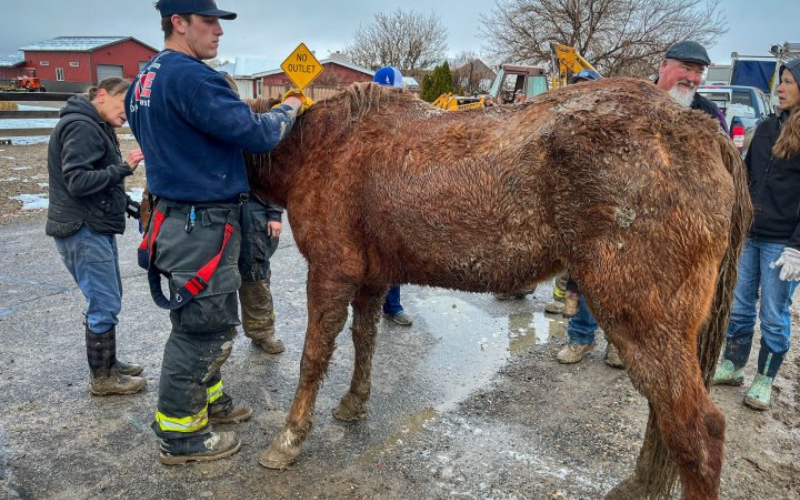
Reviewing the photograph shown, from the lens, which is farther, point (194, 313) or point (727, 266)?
point (194, 313)

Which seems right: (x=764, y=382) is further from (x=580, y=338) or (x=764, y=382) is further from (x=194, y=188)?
(x=194, y=188)

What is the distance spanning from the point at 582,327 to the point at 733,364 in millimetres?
1142

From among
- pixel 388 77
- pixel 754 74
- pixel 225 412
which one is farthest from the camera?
pixel 754 74

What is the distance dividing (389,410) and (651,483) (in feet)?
5.37

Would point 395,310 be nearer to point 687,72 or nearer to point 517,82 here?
Result: point 687,72

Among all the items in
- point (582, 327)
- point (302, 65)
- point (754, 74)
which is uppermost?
point (754, 74)

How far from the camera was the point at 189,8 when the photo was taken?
2482 millimetres

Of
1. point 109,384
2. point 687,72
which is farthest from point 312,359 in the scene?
point 687,72

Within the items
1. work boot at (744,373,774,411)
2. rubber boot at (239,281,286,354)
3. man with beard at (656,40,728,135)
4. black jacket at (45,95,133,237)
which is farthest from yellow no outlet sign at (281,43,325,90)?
work boot at (744,373,774,411)

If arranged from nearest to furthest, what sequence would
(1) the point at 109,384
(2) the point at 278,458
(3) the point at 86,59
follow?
(2) the point at 278,458, (1) the point at 109,384, (3) the point at 86,59

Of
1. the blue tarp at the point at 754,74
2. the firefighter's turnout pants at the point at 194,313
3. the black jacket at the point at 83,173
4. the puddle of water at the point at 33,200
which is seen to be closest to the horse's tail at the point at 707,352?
the firefighter's turnout pants at the point at 194,313

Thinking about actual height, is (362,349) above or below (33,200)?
below

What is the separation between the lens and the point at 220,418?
3.27 m

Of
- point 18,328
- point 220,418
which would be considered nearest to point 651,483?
point 220,418
